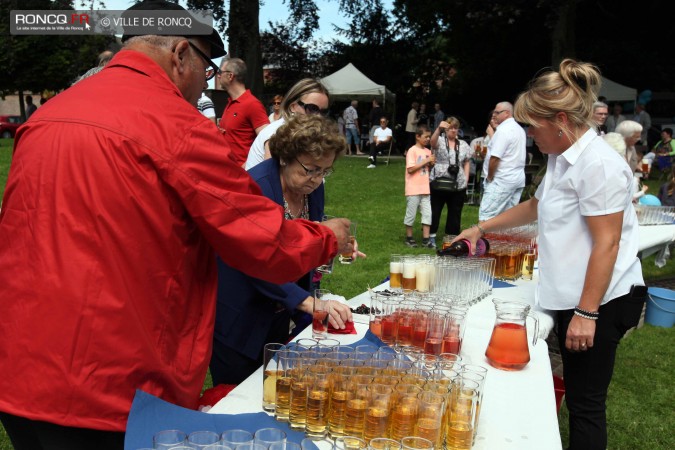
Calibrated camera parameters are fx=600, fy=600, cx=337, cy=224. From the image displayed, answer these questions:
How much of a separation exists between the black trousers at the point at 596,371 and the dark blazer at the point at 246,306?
1.27 metres

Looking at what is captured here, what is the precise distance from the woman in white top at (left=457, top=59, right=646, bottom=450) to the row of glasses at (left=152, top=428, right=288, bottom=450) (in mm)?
1601

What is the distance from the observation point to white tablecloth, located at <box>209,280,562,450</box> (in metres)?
1.77

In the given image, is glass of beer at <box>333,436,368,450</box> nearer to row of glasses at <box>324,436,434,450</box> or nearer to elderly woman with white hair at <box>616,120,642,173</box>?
row of glasses at <box>324,436,434,450</box>

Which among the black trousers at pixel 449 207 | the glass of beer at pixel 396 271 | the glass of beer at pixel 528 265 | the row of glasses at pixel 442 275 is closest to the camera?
the row of glasses at pixel 442 275

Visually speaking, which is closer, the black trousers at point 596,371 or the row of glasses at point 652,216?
the black trousers at point 596,371

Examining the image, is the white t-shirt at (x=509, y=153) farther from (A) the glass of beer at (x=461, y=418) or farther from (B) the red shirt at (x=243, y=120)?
(A) the glass of beer at (x=461, y=418)

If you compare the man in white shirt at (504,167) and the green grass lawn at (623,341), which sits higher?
the man in white shirt at (504,167)

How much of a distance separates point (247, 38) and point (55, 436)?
58.2ft

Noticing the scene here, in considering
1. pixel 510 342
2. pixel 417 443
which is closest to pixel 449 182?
pixel 510 342

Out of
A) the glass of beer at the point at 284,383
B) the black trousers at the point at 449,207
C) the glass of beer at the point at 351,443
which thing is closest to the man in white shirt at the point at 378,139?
the black trousers at the point at 449,207

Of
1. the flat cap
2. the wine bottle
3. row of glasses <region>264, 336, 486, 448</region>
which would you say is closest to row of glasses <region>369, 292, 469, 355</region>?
row of glasses <region>264, 336, 486, 448</region>

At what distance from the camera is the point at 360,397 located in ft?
5.41

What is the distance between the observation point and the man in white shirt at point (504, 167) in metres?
6.81

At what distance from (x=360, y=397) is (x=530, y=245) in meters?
2.42
